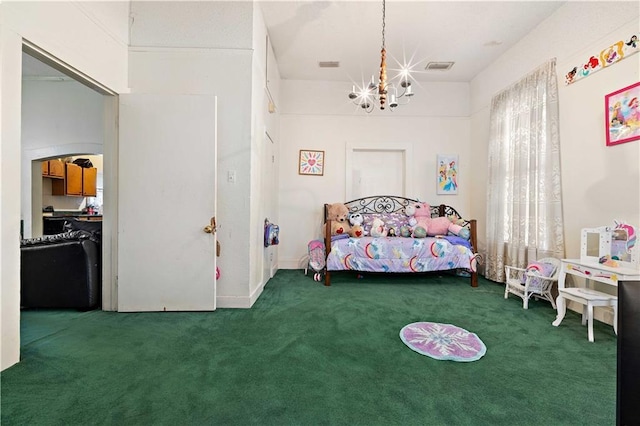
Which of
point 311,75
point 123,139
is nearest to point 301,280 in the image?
point 123,139

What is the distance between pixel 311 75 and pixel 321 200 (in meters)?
1.96

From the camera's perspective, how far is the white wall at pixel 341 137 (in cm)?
448

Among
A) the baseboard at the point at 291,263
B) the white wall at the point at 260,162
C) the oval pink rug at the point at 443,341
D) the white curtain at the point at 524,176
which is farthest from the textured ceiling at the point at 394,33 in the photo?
the oval pink rug at the point at 443,341

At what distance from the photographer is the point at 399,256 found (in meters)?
3.49

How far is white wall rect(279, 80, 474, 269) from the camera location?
14.7ft

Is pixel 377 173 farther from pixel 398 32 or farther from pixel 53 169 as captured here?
pixel 53 169

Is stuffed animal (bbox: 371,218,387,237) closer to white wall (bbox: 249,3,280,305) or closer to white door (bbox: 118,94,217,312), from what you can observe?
white wall (bbox: 249,3,280,305)

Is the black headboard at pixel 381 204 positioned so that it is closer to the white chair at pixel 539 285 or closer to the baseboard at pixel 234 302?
the white chair at pixel 539 285

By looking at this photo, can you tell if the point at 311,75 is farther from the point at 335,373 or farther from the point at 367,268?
the point at 335,373

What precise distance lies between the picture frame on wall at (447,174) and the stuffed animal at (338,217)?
5.34 ft

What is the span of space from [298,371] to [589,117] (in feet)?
10.8

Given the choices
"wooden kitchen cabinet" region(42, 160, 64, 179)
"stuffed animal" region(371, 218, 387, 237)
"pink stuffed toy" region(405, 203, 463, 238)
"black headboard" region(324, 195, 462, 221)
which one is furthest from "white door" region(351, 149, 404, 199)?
"wooden kitchen cabinet" region(42, 160, 64, 179)

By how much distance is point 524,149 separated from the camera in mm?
3215

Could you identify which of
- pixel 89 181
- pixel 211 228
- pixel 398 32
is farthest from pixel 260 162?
pixel 89 181
